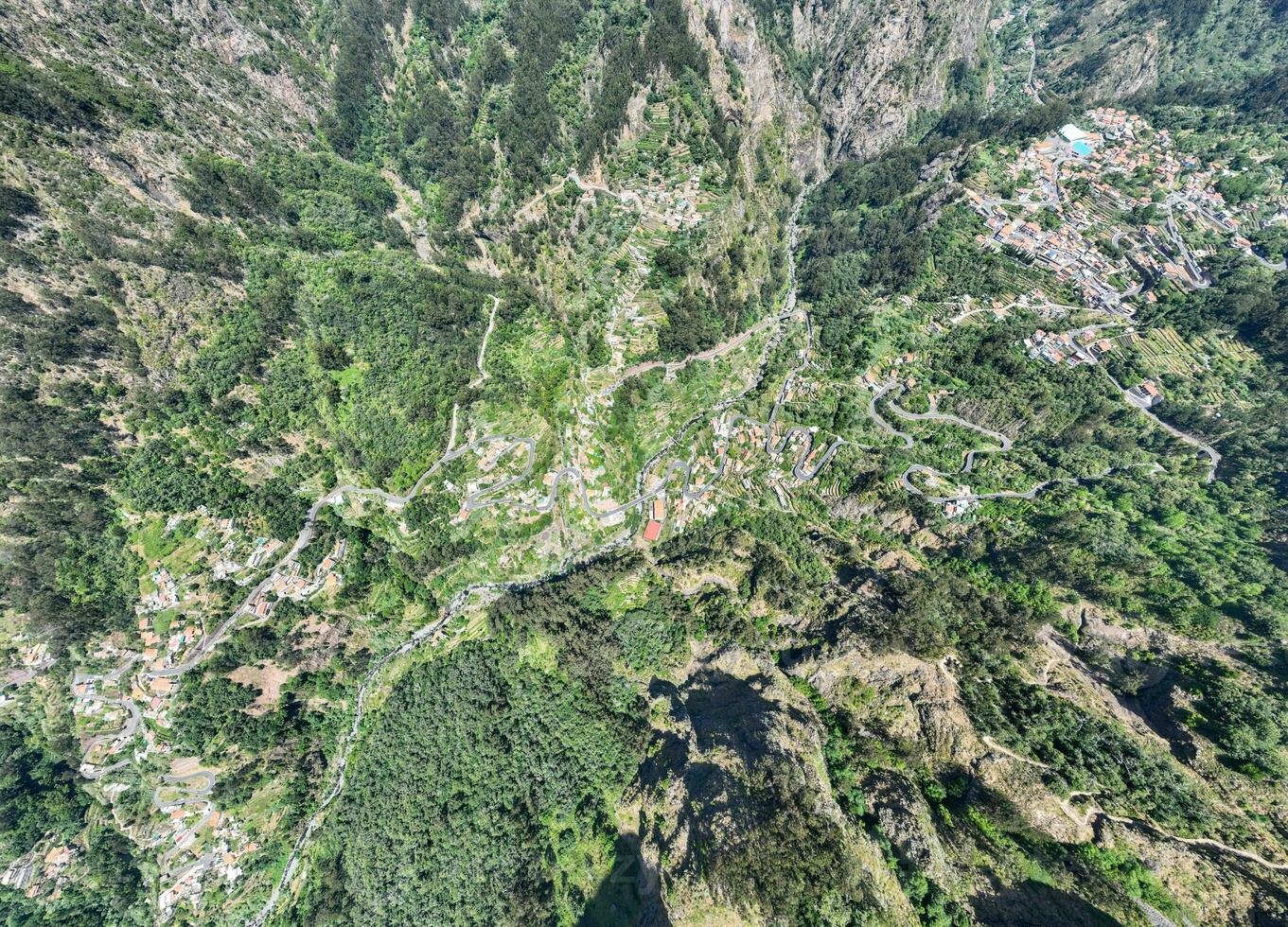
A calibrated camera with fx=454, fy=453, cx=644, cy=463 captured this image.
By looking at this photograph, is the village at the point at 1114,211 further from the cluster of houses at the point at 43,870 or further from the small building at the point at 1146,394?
the cluster of houses at the point at 43,870

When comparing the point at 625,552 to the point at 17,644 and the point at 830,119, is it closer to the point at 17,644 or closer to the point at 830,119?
the point at 17,644

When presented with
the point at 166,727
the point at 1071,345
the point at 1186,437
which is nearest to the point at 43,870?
the point at 166,727

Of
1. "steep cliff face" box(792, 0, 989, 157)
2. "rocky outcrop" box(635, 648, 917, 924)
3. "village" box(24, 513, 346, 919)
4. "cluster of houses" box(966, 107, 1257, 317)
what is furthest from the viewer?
"steep cliff face" box(792, 0, 989, 157)

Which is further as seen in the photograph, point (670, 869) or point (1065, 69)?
point (1065, 69)

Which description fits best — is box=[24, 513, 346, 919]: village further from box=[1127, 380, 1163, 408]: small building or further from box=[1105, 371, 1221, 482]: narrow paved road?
box=[1127, 380, 1163, 408]: small building

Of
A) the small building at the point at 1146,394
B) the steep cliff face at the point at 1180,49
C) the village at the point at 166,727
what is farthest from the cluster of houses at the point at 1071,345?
the village at the point at 166,727

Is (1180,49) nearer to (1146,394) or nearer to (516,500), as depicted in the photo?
(1146,394)

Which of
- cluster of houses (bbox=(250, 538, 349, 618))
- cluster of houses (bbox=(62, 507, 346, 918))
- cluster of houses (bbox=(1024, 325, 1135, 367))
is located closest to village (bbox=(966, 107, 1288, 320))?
cluster of houses (bbox=(1024, 325, 1135, 367))

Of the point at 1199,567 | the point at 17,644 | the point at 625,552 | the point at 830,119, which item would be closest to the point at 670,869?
the point at 625,552
